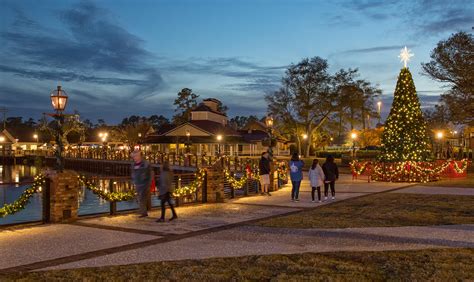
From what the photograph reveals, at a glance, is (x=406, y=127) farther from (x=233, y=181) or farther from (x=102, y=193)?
(x=102, y=193)

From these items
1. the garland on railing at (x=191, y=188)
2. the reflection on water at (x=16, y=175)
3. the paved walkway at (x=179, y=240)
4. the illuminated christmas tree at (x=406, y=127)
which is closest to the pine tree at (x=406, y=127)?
the illuminated christmas tree at (x=406, y=127)

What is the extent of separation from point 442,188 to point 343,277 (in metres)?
17.7

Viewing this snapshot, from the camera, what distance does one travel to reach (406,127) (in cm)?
2770

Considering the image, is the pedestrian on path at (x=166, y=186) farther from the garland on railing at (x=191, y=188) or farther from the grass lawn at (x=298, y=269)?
the grass lawn at (x=298, y=269)

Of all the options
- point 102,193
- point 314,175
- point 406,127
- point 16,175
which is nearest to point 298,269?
point 102,193

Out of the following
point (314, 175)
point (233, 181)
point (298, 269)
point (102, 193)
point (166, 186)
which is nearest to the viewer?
point (298, 269)

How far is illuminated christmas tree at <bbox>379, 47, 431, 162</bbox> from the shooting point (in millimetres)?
27609

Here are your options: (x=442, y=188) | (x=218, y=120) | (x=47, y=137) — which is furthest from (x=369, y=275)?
(x=47, y=137)

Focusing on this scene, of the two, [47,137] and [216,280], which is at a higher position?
[47,137]

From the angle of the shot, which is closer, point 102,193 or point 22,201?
point 22,201

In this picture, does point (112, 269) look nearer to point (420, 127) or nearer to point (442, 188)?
point (442, 188)

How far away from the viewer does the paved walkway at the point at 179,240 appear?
8.80 meters

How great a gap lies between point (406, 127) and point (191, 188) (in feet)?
51.6

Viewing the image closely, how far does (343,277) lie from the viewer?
7.20 m
